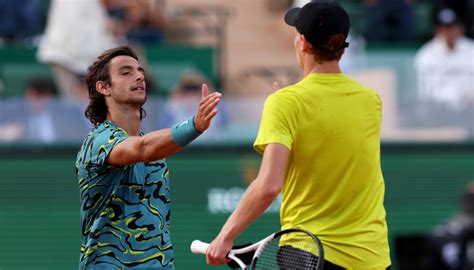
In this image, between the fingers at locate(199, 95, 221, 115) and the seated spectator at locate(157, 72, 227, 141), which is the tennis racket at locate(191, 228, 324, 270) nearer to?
the fingers at locate(199, 95, 221, 115)

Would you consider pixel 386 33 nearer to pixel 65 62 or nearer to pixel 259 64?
pixel 259 64

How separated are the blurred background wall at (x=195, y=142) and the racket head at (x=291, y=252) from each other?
5.85 m

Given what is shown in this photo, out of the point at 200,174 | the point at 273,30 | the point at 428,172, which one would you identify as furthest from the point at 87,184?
the point at 273,30

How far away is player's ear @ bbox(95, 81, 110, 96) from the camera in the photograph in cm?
580

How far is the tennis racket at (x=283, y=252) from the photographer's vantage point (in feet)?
17.4

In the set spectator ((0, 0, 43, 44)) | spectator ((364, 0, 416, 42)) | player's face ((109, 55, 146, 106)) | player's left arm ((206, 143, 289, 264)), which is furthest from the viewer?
spectator ((364, 0, 416, 42))

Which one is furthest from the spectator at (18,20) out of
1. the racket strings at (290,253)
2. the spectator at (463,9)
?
the racket strings at (290,253)

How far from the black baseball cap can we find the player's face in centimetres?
83

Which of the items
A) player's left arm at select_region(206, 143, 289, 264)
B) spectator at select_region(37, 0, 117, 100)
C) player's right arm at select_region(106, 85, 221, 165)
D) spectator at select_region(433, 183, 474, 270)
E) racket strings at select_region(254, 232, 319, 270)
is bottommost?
spectator at select_region(433, 183, 474, 270)

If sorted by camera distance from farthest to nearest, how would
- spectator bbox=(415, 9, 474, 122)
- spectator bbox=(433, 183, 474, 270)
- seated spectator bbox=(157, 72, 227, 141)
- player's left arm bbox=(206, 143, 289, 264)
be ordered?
spectator bbox=(415, 9, 474, 122) < seated spectator bbox=(157, 72, 227, 141) < spectator bbox=(433, 183, 474, 270) < player's left arm bbox=(206, 143, 289, 264)

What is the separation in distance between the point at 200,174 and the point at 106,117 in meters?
6.05

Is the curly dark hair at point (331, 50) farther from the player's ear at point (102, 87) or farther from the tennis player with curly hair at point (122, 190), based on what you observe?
the player's ear at point (102, 87)

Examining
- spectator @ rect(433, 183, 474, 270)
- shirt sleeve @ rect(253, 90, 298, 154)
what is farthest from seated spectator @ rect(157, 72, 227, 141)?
shirt sleeve @ rect(253, 90, 298, 154)

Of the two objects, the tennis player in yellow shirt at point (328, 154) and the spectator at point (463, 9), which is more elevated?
the spectator at point (463, 9)
